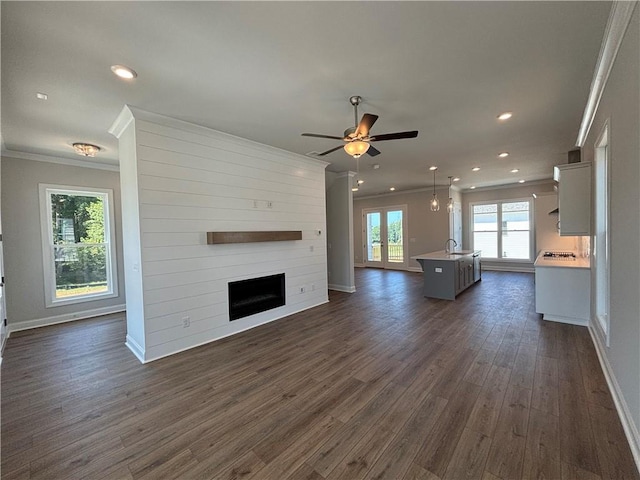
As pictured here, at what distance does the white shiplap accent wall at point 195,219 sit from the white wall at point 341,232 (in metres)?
2.01

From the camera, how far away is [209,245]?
373 cm

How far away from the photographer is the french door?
10.0 metres

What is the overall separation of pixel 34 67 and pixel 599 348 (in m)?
6.13

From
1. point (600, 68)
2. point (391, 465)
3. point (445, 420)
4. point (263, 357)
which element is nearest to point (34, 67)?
point (263, 357)

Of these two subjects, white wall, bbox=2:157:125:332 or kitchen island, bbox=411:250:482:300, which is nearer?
white wall, bbox=2:157:125:332

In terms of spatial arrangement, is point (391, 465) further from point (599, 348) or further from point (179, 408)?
point (599, 348)

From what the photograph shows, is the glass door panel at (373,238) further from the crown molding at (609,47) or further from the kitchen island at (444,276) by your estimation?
the crown molding at (609,47)

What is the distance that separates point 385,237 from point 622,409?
8.54 m

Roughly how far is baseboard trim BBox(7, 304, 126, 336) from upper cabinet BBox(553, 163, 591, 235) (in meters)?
7.81

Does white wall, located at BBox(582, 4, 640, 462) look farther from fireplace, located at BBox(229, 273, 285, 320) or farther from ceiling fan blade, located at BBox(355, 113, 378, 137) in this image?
fireplace, located at BBox(229, 273, 285, 320)

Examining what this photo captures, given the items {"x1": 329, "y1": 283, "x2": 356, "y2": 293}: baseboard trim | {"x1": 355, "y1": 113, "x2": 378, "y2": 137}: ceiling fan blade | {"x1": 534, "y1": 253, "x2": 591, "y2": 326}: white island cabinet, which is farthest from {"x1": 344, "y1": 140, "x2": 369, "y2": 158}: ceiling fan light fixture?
{"x1": 329, "y1": 283, "x2": 356, "y2": 293}: baseboard trim

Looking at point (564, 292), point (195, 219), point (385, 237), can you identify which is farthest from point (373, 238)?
point (195, 219)

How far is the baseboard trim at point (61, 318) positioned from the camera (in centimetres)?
436

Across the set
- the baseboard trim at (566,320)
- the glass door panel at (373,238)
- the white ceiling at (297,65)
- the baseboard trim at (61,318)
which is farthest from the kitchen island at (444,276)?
the baseboard trim at (61,318)
